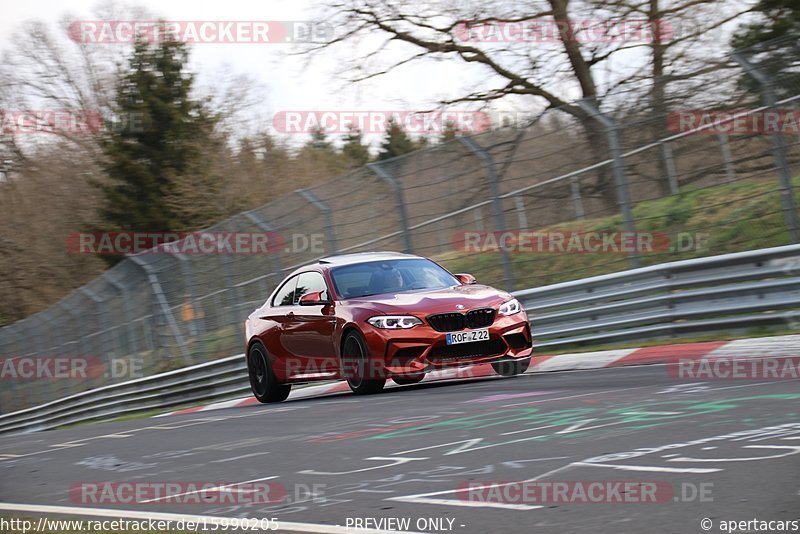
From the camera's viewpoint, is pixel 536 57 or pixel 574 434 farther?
pixel 536 57

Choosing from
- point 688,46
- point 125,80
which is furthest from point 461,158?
point 125,80

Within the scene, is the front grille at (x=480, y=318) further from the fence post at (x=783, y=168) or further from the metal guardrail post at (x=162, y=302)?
the metal guardrail post at (x=162, y=302)

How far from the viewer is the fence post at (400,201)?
15906 mm

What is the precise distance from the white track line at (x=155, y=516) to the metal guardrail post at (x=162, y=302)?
13996 millimetres

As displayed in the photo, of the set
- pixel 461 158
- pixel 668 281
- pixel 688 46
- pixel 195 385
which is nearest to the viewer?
pixel 668 281

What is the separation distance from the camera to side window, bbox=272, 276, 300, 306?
45.3 ft

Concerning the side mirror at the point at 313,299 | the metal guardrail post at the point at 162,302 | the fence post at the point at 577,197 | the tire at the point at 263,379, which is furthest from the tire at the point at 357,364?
the metal guardrail post at the point at 162,302

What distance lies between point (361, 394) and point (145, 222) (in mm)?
37521

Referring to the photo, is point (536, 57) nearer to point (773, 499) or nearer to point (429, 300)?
point (429, 300)

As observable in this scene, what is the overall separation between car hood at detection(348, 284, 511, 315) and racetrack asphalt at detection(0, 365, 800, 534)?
32.0 inches

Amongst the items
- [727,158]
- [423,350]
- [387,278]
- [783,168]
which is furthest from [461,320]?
[727,158]

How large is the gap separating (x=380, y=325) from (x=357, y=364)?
671 millimetres

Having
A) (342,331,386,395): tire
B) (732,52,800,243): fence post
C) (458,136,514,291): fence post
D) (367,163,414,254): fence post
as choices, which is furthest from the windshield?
(732,52,800,243): fence post

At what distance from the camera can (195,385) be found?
19297 millimetres
